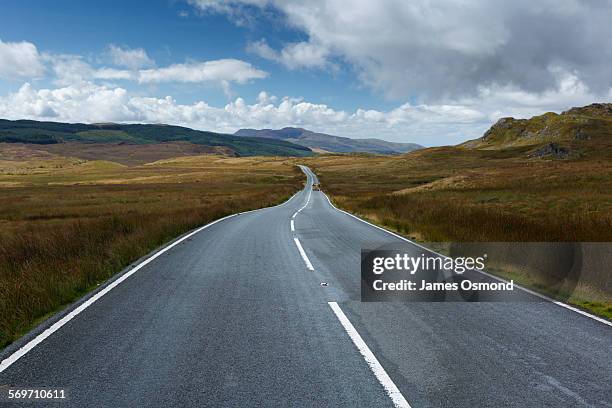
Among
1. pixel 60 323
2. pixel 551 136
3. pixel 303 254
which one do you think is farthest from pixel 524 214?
pixel 551 136

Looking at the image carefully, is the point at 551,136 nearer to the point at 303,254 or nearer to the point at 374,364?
the point at 303,254

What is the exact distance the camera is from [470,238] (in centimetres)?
1344

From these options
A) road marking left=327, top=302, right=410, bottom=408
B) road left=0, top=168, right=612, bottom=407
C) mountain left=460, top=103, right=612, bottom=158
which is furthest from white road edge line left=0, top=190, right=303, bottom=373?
mountain left=460, top=103, right=612, bottom=158

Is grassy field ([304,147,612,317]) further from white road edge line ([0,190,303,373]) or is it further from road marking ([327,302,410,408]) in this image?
white road edge line ([0,190,303,373])

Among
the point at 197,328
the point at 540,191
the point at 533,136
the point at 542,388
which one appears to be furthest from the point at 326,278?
the point at 533,136

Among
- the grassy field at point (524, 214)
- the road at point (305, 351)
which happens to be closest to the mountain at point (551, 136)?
the grassy field at point (524, 214)

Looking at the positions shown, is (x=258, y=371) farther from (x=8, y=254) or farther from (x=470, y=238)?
(x=470, y=238)

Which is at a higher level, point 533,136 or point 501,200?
point 533,136

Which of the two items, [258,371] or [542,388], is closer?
[542,388]

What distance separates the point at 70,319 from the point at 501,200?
30848 millimetres

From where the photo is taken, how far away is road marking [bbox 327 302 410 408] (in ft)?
13.4

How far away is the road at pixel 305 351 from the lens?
4.18 metres

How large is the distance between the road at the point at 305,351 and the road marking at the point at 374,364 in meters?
0.02

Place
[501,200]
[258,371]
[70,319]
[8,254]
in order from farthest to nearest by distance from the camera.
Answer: [501,200] → [8,254] → [70,319] → [258,371]
